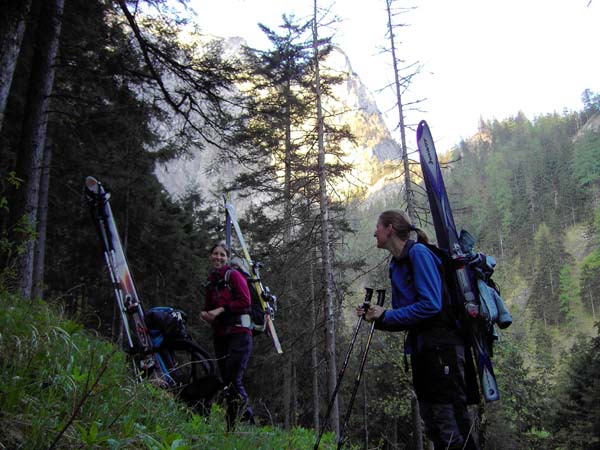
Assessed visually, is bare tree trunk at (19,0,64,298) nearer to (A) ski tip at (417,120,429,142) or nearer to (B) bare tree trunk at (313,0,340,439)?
(A) ski tip at (417,120,429,142)

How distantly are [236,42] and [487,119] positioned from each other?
8913 cm

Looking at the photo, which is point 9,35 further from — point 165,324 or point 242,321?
point 242,321

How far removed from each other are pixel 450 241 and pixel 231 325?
225 centimetres

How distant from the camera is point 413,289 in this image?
9.95 feet

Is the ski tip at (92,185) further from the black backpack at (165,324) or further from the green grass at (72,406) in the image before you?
the green grass at (72,406)

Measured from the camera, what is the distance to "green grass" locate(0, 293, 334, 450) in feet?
5.91

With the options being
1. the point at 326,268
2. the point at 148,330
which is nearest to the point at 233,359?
the point at 148,330

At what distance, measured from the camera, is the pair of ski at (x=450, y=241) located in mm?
3055

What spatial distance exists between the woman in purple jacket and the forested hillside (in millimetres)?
1106

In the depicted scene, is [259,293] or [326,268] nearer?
[259,293]

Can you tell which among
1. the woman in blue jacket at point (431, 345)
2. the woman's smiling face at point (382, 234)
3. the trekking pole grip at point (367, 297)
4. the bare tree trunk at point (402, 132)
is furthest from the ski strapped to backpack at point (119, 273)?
the bare tree trunk at point (402, 132)

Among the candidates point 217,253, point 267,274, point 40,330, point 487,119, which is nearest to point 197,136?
point 217,253

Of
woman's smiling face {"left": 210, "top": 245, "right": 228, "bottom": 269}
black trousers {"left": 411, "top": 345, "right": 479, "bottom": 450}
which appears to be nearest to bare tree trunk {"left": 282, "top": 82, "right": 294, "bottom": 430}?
woman's smiling face {"left": 210, "top": 245, "right": 228, "bottom": 269}

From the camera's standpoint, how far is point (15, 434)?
1721 mm
